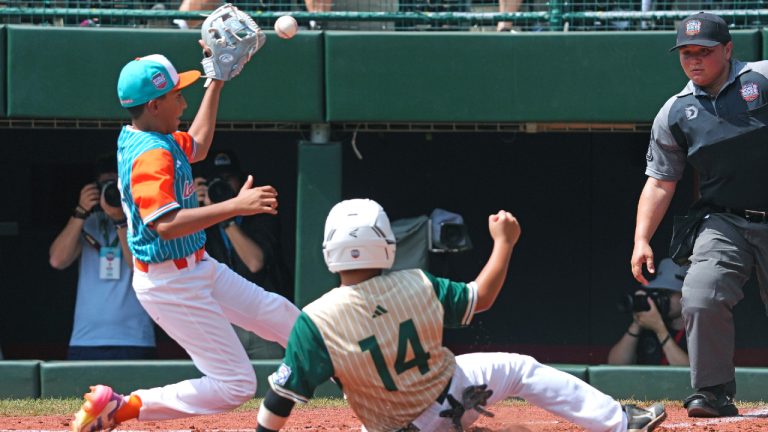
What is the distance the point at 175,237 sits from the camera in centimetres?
441

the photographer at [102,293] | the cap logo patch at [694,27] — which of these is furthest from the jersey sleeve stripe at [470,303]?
the photographer at [102,293]

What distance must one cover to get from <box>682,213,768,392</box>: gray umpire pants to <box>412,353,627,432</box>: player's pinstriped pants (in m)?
1.23

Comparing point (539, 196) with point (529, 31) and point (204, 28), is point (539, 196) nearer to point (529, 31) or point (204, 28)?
point (529, 31)

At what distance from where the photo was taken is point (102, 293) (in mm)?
7461

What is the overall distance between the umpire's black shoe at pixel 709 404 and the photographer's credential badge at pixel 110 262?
3599 millimetres

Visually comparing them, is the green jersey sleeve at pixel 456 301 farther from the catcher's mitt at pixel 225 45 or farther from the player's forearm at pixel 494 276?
the catcher's mitt at pixel 225 45

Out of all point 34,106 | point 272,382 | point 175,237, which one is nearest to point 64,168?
point 34,106

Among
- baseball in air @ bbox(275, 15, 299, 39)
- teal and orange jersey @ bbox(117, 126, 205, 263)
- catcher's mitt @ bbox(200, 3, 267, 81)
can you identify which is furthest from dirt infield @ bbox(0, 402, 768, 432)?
baseball in air @ bbox(275, 15, 299, 39)

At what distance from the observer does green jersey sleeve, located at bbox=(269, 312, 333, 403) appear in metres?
3.81

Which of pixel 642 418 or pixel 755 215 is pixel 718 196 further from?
pixel 642 418

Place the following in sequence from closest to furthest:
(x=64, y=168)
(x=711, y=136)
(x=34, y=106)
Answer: (x=711, y=136)
(x=34, y=106)
(x=64, y=168)

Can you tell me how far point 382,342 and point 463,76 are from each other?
3463 mm

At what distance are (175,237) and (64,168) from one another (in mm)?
4387

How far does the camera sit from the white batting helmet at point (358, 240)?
3840 mm
